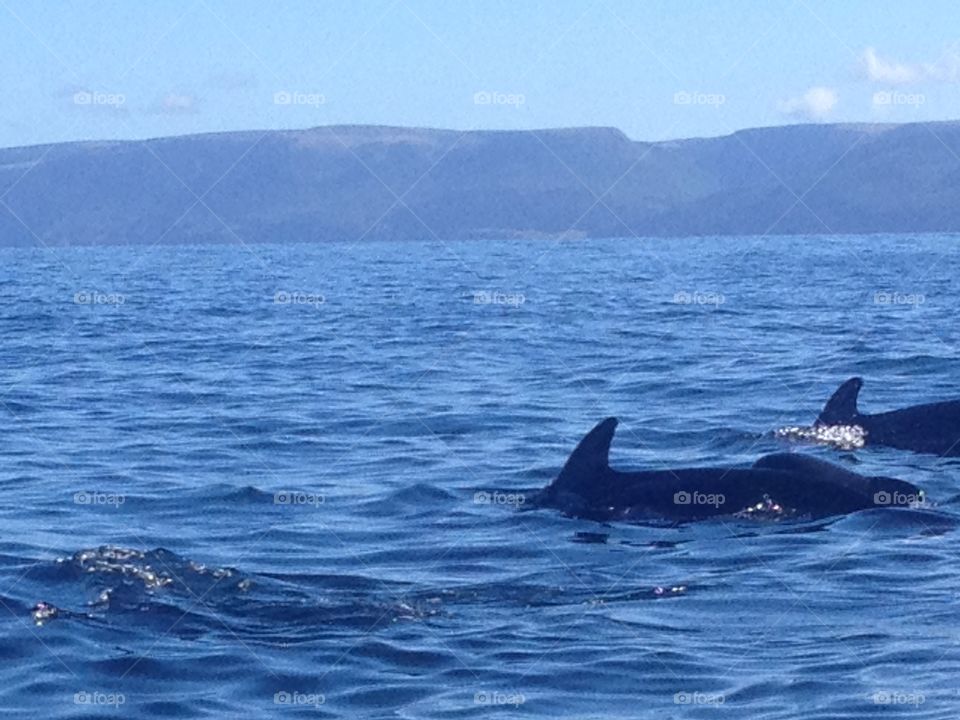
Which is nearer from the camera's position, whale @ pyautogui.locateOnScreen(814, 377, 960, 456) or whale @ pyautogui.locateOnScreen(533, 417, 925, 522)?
whale @ pyautogui.locateOnScreen(533, 417, 925, 522)

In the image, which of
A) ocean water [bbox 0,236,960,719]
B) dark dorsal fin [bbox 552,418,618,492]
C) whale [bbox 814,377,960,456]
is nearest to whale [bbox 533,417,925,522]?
dark dorsal fin [bbox 552,418,618,492]

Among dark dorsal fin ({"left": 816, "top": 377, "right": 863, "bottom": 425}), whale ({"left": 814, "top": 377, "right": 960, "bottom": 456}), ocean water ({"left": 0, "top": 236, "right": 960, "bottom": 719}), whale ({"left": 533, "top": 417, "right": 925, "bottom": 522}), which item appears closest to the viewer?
ocean water ({"left": 0, "top": 236, "right": 960, "bottom": 719})

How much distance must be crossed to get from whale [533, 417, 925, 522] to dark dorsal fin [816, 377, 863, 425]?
3.94 m

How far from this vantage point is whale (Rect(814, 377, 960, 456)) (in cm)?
1911

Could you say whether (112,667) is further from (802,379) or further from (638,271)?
(638,271)

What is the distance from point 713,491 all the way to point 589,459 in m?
1.11

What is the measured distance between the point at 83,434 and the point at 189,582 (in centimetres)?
947

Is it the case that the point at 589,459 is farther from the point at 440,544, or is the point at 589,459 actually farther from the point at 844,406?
the point at 844,406

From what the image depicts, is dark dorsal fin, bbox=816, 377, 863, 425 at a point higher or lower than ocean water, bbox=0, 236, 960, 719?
higher

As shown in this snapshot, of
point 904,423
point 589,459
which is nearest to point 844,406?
point 904,423

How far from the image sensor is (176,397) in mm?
25688

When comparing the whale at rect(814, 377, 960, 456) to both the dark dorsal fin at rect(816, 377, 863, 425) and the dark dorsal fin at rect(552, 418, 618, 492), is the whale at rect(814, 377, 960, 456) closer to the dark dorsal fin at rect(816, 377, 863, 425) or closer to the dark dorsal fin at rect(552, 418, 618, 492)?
the dark dorsal fin at rect(816, 377, 863, 425)

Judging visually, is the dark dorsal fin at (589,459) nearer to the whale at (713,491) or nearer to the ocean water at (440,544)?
the whale at (713,491)

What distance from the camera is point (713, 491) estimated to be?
50.6 feet
